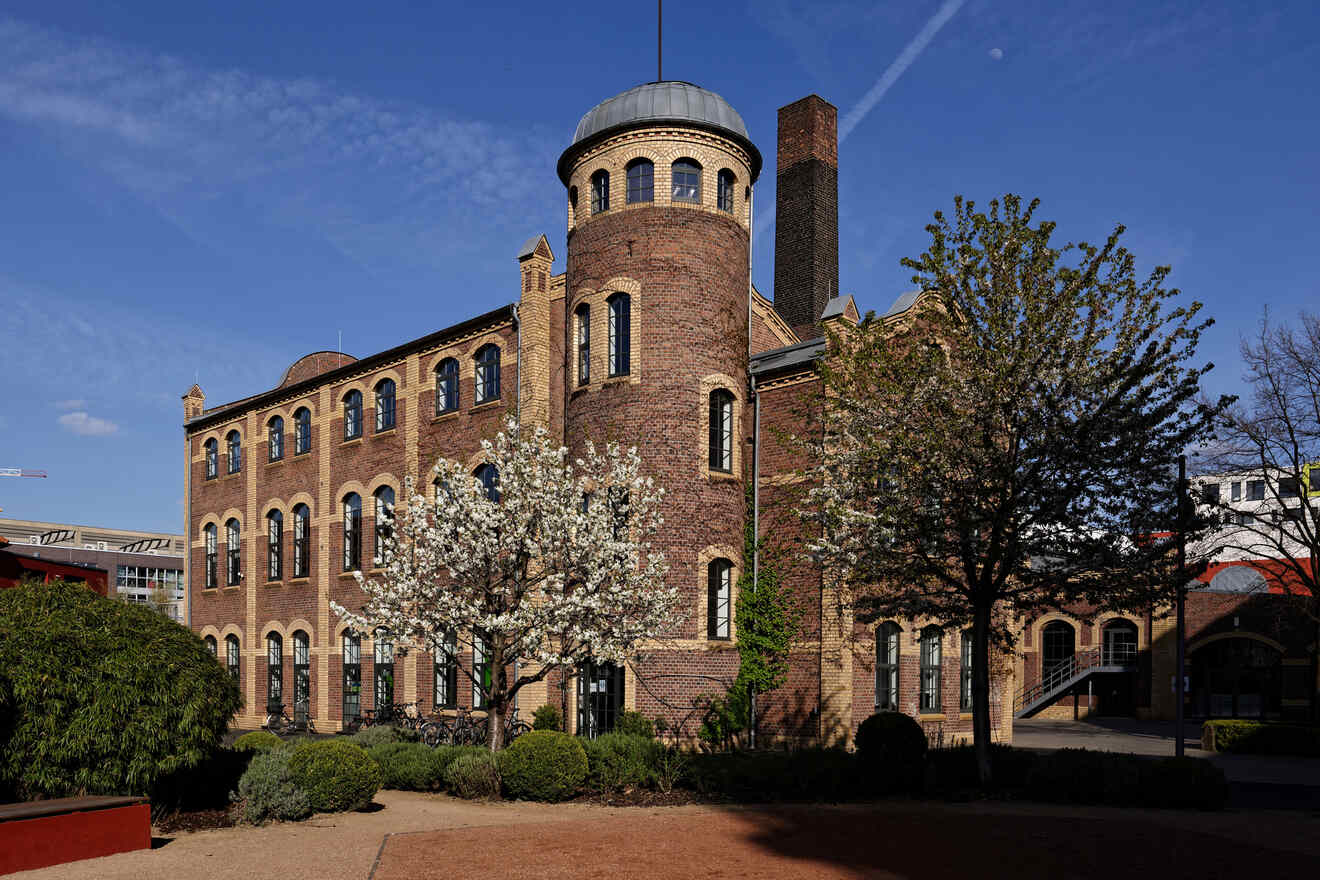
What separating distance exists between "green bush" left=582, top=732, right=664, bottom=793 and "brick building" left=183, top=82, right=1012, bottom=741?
13.1 ft

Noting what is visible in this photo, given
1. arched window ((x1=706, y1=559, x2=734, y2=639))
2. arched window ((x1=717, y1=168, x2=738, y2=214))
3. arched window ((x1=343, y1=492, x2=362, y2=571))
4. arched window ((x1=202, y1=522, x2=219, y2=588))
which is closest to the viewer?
arched window ((x1=706, y1=559, x2=734, y2=639))

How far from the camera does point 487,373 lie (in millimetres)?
26469

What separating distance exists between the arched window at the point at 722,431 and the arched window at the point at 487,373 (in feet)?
19.4

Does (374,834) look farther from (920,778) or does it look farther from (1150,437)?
(1150,437)

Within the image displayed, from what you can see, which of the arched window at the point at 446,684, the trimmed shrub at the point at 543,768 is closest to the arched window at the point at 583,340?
the arched window at the point at 446,684

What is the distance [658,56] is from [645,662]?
14.0 metres

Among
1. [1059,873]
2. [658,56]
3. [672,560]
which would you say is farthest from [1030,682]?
[1059,873]

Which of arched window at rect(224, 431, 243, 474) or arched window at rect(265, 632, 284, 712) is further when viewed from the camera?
arched window at rect(224, 431, 243, 474)

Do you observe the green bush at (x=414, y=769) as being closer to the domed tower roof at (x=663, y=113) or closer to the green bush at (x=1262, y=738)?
the domed tower roof at (x=663, y=113)

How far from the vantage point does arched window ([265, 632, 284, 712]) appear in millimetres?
31984

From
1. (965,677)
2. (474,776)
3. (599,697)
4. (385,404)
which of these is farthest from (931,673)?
(385,404)

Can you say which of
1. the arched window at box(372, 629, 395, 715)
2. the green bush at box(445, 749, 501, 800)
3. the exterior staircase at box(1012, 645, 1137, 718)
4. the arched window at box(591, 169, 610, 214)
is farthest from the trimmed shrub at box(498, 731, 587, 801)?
the exterior staircase at box(1012, 645, 1137, 718)

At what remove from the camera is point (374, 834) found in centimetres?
1196

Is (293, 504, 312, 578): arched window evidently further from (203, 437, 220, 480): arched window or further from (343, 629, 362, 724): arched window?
(203, 437, 220, 480): arched window
